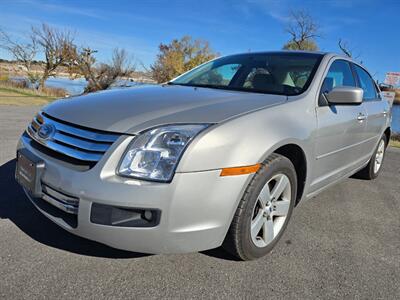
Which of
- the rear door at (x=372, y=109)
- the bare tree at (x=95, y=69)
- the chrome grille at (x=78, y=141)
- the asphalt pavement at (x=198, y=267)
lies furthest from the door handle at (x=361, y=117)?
the bare tree at (x=95, y=69)

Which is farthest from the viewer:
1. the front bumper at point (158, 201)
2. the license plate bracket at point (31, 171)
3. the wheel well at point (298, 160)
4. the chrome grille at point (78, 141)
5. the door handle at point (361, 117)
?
the door handle at point (361, 117)

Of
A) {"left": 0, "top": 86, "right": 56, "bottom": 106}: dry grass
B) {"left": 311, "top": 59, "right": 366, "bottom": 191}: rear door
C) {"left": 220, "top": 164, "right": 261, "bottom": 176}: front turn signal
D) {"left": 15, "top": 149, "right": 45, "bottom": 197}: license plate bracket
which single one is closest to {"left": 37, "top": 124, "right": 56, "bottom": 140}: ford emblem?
{"left": 15, "top": 149, "right": 45, "bottom": 197}: license plate bracket

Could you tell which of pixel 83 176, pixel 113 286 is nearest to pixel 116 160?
pixel 83 176

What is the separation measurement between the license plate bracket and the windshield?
168 cm

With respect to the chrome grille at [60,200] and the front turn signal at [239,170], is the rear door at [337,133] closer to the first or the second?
the front turn signal at [239,170]

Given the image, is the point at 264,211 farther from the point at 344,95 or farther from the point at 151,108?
the point at 344,95

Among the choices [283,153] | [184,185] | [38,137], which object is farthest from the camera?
[283,153]

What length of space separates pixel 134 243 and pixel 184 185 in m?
0.45

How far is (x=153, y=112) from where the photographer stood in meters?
2.16

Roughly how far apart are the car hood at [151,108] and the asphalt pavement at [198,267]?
3.04 feet

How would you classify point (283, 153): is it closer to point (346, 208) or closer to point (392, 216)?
point (346, 208)

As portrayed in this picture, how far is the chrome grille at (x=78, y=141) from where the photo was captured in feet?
6.52

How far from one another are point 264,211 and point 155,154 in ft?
3.11

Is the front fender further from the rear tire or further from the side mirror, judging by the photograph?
the rear tire
